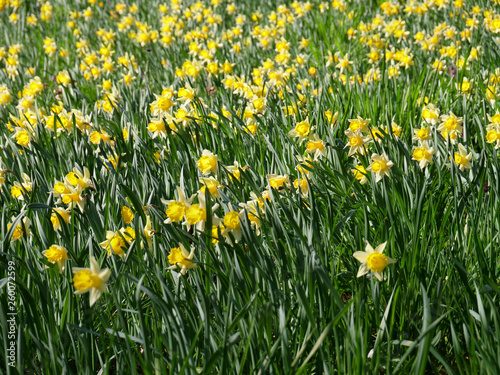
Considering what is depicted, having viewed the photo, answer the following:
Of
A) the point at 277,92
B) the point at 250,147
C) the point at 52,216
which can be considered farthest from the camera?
the point at 277,92

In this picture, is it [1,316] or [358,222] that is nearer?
[1,316]

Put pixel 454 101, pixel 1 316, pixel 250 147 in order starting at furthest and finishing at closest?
1. pixel 454 101
2. pixel 250 147
3. pixel 1 316

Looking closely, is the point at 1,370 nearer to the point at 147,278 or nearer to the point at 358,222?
the point at 147,278

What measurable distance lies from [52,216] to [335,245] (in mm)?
1087

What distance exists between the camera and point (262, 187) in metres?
2.09

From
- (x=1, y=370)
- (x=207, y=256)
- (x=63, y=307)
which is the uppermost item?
(x=207, y=256)

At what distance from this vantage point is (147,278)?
1678mm

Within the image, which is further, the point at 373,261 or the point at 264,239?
the point at 264,239

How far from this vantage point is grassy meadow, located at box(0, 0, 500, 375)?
4.40 feet

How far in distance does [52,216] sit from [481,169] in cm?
164

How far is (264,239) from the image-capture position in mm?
1731

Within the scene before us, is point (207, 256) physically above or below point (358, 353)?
above

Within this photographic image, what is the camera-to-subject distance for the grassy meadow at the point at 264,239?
1.34 meters

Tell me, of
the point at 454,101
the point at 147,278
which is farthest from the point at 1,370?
the point at 454,101
